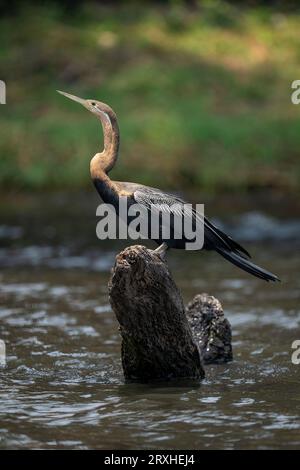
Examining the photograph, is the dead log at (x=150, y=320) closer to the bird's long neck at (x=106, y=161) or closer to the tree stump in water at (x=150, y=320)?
the tree stump in water at (x=150, y=320)

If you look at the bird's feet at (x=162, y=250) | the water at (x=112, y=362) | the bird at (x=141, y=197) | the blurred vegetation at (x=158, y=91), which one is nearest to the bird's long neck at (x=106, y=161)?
the bird at (x=141, y=197)

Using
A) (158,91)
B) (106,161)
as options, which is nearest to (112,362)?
(106,161)

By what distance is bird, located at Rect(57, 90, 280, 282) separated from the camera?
739cm

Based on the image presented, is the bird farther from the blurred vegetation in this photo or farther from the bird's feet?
the blurred vegetation

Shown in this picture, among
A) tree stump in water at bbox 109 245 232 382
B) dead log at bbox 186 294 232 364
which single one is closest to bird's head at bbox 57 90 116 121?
tree stump in water at bbox 109 245 232 382

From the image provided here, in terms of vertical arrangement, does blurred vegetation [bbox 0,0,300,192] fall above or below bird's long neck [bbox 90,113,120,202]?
above

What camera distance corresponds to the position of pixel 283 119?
1836 cm

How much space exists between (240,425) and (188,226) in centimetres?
178

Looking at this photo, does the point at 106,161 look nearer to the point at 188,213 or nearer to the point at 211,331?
the point at 188,213

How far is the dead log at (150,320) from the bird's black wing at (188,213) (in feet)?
1.50

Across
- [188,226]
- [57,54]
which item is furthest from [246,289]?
[57,54]

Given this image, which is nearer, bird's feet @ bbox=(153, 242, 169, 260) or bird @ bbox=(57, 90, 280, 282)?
bird's feet @ bbox=(153, 242, 169, 260)

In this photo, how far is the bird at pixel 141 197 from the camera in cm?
739

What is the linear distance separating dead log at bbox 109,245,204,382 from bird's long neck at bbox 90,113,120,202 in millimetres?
550
